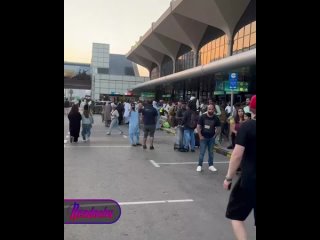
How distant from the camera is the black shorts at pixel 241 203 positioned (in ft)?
10.5

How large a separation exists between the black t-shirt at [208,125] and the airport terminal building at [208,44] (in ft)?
13.0

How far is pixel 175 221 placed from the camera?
4.46 m

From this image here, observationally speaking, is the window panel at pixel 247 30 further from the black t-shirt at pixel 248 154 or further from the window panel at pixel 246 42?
the black t-shirt at pixel 248 154

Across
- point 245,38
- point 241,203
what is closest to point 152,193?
point 241,203

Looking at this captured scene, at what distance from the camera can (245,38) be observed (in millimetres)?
24594

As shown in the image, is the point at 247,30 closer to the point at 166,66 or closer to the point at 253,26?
the point at 253,26

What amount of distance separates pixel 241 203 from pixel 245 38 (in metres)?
23.2

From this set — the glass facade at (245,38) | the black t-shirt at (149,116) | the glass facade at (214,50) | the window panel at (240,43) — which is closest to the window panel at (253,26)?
the glass facade at (245,38)

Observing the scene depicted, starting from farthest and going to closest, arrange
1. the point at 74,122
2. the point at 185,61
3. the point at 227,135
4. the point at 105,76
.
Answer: the point at 105,76 < the point at 185,61 < the point at 227,135 < the point at 74,122

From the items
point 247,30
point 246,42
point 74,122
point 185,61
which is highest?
point 247,30
